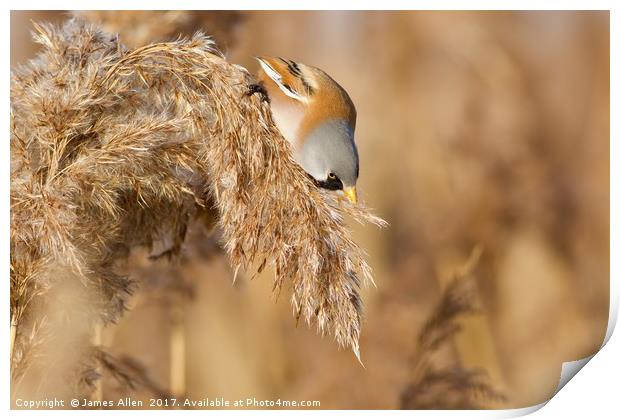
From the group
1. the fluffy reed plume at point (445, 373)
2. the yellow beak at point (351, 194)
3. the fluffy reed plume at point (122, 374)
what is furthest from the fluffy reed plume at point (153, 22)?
the fluffy reed plume at point (445, 373)

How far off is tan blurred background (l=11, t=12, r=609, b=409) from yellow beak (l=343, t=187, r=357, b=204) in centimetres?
56

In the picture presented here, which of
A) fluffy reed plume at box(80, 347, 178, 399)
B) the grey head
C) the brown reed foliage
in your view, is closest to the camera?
the brown reed foliage

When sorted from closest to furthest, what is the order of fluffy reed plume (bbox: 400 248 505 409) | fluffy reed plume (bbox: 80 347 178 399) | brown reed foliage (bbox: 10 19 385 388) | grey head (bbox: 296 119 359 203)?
brown reed foliage (bbox: 10 19 385 388), grey head (bbox: 296 119 359 203), fluffy reed plume (bbox: 80 347 178 399), fluffy reed plume (bbox: 400 248 505 409)

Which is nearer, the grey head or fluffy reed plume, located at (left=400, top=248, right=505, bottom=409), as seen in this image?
the grey head

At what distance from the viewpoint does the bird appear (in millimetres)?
1205

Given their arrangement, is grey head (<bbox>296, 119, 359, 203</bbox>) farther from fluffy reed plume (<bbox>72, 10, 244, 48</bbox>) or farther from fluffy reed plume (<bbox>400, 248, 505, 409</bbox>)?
fluffy reed plume (<bbox>400, 248, 505, 409</bbox>)

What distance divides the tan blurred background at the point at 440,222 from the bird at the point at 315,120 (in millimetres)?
351

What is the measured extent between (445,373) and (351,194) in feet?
2.35

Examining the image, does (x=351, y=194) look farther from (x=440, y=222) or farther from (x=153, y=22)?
(x=440, y=222)

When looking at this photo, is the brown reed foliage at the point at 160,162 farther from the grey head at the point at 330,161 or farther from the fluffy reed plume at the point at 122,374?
the fluffy reed plume at the point at 122,374

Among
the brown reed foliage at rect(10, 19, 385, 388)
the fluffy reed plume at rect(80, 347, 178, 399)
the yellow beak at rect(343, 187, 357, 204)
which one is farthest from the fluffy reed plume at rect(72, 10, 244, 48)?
the fluffy reed plume at rect(80, 347, 178, 399)

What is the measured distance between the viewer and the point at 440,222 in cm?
195

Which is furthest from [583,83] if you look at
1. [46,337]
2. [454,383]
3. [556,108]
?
[46,337]

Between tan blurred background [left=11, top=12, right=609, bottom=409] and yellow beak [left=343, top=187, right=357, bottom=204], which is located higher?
yellow beak [left=343, top=187, right=357, bottom=204]
